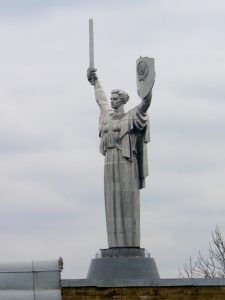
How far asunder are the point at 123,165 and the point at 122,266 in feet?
7.74

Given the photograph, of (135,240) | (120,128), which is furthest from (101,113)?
(135,240)

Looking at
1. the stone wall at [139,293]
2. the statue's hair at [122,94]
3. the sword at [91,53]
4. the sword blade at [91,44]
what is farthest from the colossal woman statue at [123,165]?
the stone wall at [139,293]

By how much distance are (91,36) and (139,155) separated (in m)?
3.16

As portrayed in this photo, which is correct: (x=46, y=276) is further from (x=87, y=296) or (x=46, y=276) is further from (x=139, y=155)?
(x=139, y=155)

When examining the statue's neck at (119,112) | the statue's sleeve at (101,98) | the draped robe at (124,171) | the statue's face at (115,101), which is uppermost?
the statue's sleeve at (101,98)

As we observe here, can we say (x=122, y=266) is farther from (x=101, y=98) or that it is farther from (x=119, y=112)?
(x=101, y=98)

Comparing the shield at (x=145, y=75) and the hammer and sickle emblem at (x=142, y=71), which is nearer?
the shield at (x=145, y=75)

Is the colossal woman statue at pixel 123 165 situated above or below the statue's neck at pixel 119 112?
below

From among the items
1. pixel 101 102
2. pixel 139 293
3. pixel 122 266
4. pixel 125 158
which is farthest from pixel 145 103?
pixel 139 293

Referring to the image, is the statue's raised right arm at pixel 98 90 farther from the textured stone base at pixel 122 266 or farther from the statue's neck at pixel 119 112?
the textured stone base at pixel 122 266

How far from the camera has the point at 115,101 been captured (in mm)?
22609

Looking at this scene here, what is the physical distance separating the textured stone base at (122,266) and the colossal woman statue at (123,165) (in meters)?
0.26

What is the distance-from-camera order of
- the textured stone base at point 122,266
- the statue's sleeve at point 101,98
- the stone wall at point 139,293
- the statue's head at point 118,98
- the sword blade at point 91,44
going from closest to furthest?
the stone wall at point 139,293, the textured stone base at point 122,266, the statue's head at point 118,98, the statue's sleeve at point 101,98, the sword blade at point 91,44

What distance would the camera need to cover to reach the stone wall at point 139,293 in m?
20.6
